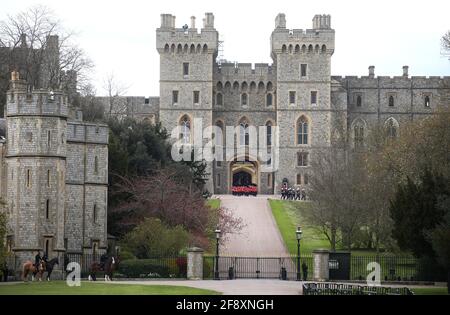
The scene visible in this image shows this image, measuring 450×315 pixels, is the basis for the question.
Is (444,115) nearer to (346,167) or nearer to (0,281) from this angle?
(346,167)

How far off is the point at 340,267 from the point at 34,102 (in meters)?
12.8

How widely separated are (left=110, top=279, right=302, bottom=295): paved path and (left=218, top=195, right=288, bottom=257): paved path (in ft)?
31.9

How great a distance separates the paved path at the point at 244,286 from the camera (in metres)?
35.0

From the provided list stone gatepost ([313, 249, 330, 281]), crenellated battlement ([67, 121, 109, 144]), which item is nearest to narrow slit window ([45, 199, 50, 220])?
crenellated battlement ([67, 121, 109, 144])

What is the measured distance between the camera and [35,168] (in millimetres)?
43344

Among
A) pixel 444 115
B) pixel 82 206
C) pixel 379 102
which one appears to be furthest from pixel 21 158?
pixel 379 102

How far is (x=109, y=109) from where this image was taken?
3214 inches

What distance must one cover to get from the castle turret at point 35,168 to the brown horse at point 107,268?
1.74 meters

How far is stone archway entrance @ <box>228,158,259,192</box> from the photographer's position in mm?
81500

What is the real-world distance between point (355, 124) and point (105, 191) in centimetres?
3810

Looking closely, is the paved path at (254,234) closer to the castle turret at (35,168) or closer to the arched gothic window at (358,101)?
the castle turret at (35,168)

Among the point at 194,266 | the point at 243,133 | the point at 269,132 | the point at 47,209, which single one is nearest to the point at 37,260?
the point at 47,209

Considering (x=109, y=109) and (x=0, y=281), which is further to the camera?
(x=109, y=109)

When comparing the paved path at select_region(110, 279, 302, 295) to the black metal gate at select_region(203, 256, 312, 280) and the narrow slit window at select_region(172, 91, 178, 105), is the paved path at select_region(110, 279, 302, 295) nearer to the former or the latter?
the black metal gate at select_region(203, 256, 312, 280)
